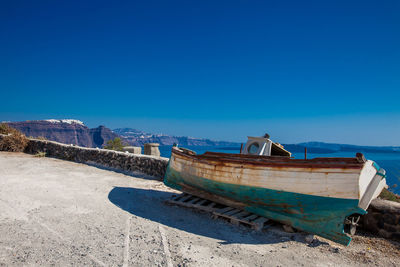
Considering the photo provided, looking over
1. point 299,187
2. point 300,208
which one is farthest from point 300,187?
point 300,208

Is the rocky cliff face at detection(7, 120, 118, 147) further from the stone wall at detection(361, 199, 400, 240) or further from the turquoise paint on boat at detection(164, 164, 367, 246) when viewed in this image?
the stone wall at detection(361, 199, 400, 240)

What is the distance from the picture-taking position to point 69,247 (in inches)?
143

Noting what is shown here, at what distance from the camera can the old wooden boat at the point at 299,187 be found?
164 inches

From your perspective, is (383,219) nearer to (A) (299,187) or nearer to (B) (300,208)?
(B) (300,208)

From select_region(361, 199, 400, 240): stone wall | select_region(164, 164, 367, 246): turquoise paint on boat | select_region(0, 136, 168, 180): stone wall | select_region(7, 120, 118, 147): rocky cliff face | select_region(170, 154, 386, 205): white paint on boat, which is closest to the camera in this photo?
select_region(170, 154, 386, 205): white paint on boat

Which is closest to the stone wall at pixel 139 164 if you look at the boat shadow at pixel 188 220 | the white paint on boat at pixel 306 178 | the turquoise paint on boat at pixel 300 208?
the white paint on boat at pixel 306 178

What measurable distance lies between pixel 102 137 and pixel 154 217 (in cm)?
7618

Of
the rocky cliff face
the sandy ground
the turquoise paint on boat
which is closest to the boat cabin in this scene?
the turquoise paint on boat

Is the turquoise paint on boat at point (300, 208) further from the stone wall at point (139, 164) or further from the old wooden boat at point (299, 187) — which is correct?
the stone wall at point (139, 164)

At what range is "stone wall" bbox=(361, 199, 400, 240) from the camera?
4.66 meters

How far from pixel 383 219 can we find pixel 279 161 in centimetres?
231

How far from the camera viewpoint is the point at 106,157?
10859 mm

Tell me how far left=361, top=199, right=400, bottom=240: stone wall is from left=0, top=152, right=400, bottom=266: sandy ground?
10.0 inches

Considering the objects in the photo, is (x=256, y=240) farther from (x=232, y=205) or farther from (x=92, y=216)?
(x=92, y=216)
